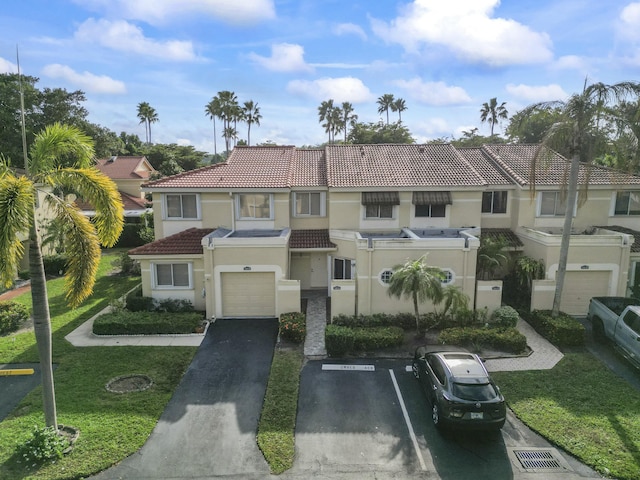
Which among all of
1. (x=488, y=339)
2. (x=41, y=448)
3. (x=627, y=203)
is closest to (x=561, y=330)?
(x=488, y=339)

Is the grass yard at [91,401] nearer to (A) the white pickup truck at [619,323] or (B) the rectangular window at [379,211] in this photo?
(B) the rectangular window at [379,211]

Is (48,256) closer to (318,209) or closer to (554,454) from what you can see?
(318,209)

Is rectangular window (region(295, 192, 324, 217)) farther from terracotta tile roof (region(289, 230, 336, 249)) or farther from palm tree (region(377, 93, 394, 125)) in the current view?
palm tree (region(377, 93, 394, 125))

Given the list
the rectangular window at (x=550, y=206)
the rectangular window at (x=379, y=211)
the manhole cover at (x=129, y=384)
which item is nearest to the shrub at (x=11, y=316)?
the manhole cover at (x=129, y=384)

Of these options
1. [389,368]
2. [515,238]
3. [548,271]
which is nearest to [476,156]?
[515,238]

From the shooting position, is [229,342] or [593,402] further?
[229,342]

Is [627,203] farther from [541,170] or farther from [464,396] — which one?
[464,396]
